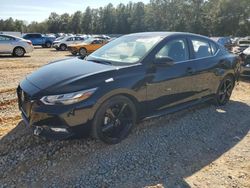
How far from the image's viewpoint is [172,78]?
4.77 meters

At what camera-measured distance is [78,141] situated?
168 inches

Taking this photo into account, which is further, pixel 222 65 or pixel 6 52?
pixel 6 52

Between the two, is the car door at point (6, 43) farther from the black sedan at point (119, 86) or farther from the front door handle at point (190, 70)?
A: the front door handle at point (190, 70)

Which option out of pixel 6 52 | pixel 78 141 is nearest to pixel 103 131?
pixel 78 141

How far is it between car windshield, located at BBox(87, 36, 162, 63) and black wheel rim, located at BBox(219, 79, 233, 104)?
2.32m

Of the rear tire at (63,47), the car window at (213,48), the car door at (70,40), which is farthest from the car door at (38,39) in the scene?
the car window at (213,48)

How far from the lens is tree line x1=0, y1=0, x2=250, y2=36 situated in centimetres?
5528

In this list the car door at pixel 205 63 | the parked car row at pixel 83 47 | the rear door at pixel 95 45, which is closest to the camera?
the car door at pixel 205 63

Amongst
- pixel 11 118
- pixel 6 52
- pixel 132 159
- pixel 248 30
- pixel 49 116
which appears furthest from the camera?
pixel 248 30

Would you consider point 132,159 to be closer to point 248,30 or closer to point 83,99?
point 83,99

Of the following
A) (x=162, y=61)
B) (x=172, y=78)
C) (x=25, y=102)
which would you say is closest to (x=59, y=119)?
(x=25, y=102)

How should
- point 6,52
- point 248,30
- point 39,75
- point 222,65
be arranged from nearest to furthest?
point 39,75 < point 222,65 < point 6,52 < point 248,30

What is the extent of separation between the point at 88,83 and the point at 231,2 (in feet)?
190

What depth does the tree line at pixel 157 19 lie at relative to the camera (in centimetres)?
5528
